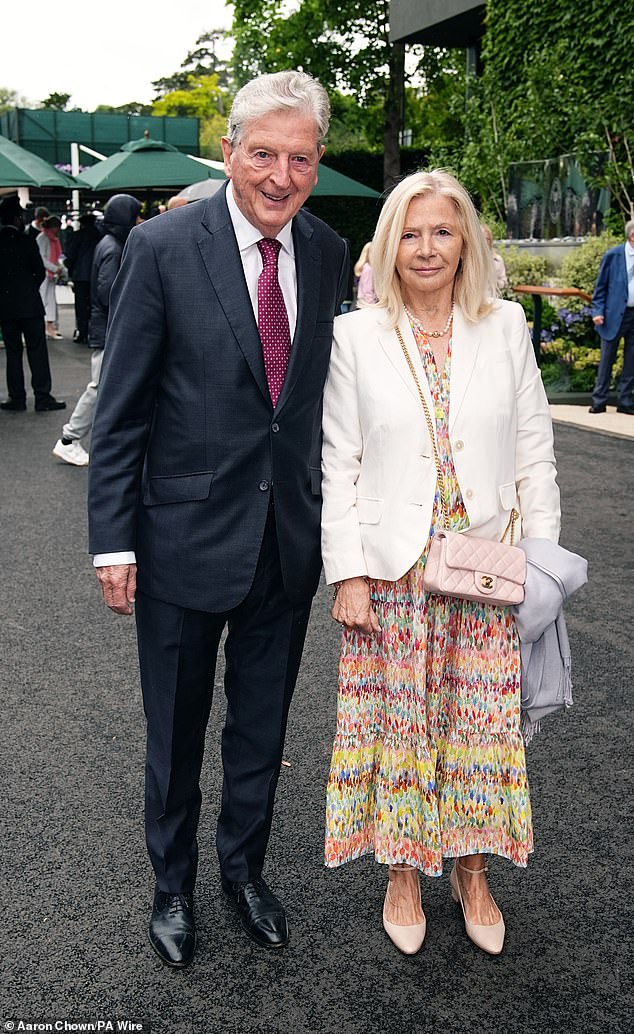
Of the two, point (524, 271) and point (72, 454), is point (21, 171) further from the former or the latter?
point (524, 271)

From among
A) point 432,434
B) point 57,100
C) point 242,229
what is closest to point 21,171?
point 242,229

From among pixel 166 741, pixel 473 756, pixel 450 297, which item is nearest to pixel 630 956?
pixel 473 756

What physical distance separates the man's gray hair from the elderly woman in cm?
35

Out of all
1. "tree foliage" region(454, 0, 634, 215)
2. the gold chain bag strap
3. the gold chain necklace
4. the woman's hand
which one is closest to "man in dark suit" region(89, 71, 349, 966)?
the woman's hand

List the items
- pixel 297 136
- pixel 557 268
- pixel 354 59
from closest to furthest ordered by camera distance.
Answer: pixel 297 136, pixel 557 268, pixel 354 59

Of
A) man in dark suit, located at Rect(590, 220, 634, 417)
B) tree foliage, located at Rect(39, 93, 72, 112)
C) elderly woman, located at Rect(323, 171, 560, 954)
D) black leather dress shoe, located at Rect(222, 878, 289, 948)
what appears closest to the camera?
elderly woman, located at Rect(323, 171, 560, 954)

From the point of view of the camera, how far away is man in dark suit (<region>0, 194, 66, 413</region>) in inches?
482

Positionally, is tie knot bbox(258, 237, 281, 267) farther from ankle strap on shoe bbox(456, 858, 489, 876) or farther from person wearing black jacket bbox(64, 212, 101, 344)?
person wearing black jacket bbox(64, 212, 101, 344)

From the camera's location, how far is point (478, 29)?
2289 cm

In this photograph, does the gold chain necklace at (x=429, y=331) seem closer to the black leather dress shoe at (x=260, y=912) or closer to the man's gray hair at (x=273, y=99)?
the man's gray hair at (x=273, y=99)

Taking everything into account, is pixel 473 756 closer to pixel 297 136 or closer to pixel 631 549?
Result: pixel 297 136

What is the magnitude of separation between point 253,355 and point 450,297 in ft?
Result: 2.07

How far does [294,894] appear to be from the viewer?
324 centimetres

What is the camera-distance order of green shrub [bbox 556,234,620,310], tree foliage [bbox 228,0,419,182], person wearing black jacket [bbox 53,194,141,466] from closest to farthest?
person wearing black jacket [bbox 53,194,141,466]
green shrub [bbox 556,234,620,310]
tree foliage [bbox 228,0,419,182]
